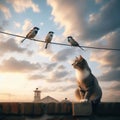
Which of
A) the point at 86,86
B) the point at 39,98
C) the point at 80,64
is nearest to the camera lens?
the point at 86,86

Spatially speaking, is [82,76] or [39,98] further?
[39,98]

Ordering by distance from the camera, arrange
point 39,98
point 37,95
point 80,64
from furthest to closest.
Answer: point 37,95 → point 39,98 → point 80,64

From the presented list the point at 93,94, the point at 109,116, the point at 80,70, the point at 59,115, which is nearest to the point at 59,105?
the point at 59,115

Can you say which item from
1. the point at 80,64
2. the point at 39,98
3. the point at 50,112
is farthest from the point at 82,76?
the point at 39,98

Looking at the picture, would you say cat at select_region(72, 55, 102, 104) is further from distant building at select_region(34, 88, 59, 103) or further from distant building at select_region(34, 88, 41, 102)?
distant building at select_region(34, 88, 41, 102)

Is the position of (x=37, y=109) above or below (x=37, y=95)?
below

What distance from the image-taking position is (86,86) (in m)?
4.82

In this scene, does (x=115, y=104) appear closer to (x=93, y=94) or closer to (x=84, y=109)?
(x=84, y=109)

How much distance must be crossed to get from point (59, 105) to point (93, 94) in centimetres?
177

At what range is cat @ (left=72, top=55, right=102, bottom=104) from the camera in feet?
15.3

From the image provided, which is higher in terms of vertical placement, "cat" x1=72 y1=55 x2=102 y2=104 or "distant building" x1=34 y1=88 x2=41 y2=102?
"distant building" x1=34 y1=88 x2=41 y2=102

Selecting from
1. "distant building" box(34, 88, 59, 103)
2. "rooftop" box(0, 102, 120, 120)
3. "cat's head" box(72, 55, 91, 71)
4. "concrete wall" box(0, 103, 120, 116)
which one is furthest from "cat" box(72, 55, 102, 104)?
"distant building" box(34, 88, 59, 103)

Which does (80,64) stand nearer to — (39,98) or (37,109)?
(37,109)

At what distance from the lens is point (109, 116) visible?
10.6ft
